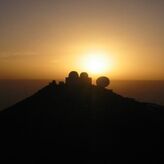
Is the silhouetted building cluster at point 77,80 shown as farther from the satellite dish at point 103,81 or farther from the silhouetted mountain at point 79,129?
the satellite dish at point 103,81

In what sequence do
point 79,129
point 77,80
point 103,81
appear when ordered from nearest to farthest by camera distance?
point 79,129
point 77,80
point 103,81

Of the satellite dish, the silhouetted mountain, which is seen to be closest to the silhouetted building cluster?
the silhouetted mountain

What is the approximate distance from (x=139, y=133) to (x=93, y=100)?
24.7ft

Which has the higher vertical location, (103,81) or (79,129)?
(103,81)

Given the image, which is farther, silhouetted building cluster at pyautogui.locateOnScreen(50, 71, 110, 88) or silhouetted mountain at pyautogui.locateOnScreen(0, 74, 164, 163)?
silhouetted building cluster at pyautogui.locateOnScreen(50, 71, 110, 88)

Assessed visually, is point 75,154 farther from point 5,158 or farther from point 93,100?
point 93,100

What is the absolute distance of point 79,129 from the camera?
37.9 meters

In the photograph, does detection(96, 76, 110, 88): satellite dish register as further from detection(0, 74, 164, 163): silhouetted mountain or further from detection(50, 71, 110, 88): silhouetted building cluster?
detection(0, 74, 164, 163): silhouetted mountain

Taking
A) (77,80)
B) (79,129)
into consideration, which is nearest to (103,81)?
(77,80)

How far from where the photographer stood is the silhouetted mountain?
34844mm

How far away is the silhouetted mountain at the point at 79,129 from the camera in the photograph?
114 ft

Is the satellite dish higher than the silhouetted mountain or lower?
higher

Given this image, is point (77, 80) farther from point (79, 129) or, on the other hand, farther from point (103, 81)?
point (79, 129)

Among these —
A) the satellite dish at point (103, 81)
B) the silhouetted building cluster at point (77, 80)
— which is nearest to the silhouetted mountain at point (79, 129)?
the silhouetted building cluster at point (77, 80)
